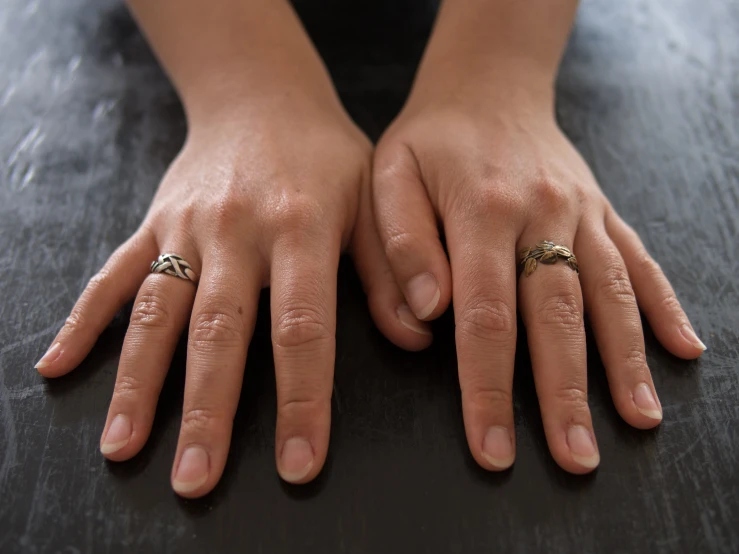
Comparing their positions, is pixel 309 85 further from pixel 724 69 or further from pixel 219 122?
pixel 724 69

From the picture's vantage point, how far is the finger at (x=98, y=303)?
662 millimetres

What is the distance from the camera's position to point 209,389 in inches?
23.3

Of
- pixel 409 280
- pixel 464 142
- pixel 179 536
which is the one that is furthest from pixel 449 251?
pixel 179 536

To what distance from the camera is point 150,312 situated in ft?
2.13

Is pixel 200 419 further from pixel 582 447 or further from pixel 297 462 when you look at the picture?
pixel 582 447

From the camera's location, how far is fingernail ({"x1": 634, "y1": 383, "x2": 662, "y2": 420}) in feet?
1.99

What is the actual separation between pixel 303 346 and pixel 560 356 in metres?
0.27

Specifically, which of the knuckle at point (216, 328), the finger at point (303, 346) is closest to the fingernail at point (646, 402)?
the finger at point (303, 346)

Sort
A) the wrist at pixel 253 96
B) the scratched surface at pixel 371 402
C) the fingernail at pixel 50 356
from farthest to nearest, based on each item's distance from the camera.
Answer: the wrist at pixel 253 96 → the fingernail at pixel 50 356 → the scratched surface at pixel 371 402

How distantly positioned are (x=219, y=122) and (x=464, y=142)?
358mm

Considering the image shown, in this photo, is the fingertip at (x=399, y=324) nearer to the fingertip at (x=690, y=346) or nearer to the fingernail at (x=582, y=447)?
the fingernail at (x=582, y=447)

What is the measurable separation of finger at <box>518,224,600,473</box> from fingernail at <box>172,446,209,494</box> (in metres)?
0.35

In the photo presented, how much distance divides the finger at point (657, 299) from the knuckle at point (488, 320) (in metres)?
0.19

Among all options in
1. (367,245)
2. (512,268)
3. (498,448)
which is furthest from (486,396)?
(367,245)
